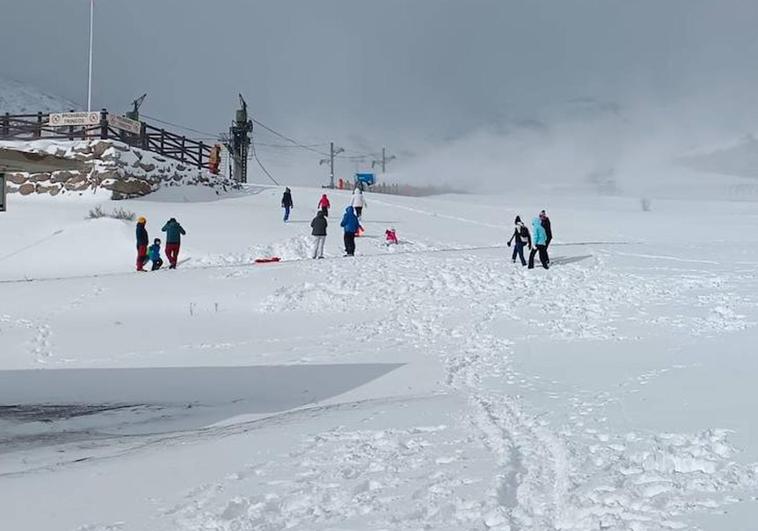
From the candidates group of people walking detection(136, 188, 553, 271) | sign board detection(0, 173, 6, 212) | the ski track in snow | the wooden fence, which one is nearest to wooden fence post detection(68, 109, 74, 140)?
the wooden fence

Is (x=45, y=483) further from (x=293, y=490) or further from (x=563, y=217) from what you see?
(x=563, y=217)

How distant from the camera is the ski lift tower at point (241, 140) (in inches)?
1982

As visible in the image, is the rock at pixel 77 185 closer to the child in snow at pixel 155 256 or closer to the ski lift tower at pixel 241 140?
the child in snow at pixel 155 256

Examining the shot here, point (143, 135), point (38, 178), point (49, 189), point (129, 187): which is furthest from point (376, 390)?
point (143, 135)

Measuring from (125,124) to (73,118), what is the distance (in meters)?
2.05

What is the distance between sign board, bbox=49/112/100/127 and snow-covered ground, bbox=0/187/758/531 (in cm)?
730

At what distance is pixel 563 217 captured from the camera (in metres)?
36.3

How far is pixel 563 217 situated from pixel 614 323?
82.0 ft

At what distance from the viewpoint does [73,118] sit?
26875 mm

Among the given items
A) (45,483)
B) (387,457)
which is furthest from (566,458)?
(45,483)

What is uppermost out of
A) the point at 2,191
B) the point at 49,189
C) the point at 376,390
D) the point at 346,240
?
the point at 49,189

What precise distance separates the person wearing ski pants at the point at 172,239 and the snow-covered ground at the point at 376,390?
1324 mm

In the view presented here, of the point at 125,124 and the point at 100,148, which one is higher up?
the point at 125,124

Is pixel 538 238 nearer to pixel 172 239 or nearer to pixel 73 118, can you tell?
pixel 172 239
